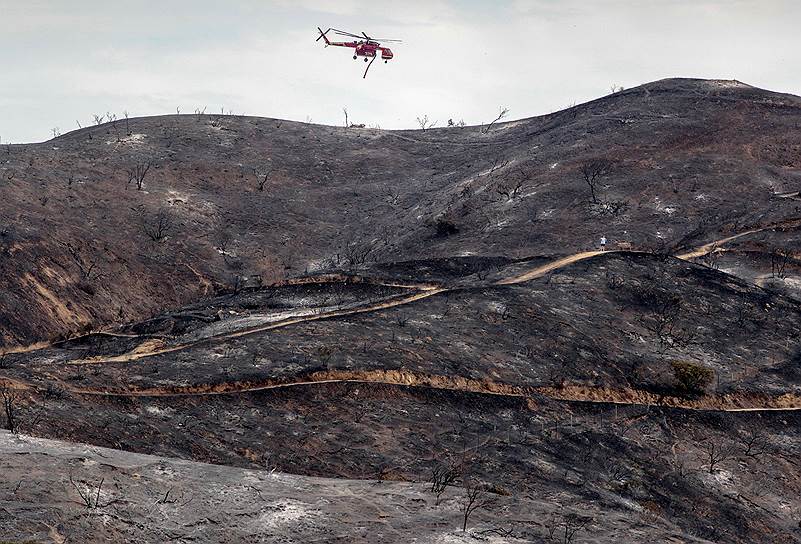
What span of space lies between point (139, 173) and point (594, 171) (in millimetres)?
28658

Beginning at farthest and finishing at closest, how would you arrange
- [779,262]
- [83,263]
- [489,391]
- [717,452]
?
[83,263] → [779,262] → [489,391] → [717,452]

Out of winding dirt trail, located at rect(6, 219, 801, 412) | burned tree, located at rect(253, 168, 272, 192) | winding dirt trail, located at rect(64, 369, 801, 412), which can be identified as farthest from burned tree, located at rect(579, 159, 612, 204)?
winding dirt trail, located at rect(64, 369, 801, 412)

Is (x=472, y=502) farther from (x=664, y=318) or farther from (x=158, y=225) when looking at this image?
(x=158, y=225)

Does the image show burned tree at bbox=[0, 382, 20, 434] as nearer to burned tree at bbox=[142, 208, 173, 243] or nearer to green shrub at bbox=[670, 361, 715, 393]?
green shrub at bbox=[670, 361, 715, 393]

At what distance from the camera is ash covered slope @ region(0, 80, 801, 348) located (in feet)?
147

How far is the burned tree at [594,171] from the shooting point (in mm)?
54375

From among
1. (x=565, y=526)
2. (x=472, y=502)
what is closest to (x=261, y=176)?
(x=472, y=502)

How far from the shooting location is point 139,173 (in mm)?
59656

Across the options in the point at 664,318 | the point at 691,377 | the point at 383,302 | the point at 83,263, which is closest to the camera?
the point at 691,377

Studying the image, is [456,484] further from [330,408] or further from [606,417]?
[606,417]

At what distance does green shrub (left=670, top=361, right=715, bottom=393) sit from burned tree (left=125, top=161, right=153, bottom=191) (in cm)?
3806

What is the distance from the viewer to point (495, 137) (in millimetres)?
77062

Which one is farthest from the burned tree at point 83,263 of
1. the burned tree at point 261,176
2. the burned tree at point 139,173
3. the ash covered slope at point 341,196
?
the burned tree at point 261,176

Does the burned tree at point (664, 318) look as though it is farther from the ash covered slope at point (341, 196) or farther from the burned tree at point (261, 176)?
the burned tree at point (261, 176)
